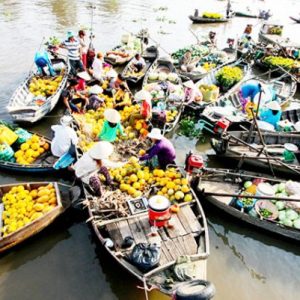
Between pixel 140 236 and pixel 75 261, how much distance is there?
191 centimetres

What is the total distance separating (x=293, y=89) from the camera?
51.8 ft

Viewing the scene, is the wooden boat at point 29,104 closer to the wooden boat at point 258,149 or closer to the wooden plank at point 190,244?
the wooden boat at point 258,149

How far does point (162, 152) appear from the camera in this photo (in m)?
9.27

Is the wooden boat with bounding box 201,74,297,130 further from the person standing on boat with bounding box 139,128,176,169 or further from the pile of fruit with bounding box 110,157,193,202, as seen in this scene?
the pile of fruit with bounding box 110,157,193,202

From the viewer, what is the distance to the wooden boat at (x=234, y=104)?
12797 millimetres

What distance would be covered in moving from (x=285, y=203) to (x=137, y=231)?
4.32 metres

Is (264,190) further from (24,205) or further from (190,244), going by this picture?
(24,205)

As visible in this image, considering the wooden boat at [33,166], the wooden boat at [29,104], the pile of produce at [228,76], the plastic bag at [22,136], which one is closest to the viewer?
the wooden boat at [33,166]

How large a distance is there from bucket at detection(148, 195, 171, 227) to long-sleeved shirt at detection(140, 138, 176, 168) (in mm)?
1953

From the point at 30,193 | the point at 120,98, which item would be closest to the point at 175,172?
the point at 30,193

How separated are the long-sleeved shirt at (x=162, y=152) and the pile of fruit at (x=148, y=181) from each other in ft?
0.96

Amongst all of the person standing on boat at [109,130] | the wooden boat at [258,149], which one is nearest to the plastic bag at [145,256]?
the person standing on boat at [109,130]

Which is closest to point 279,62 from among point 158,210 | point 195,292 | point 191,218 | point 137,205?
point 191,218

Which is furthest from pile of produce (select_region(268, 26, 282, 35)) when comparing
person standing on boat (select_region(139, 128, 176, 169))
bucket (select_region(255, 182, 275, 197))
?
person standing on boat (select_region(139, 128, 176, 169))
